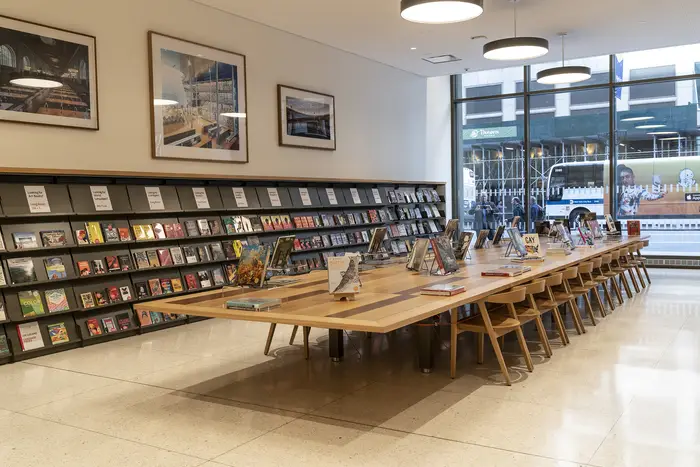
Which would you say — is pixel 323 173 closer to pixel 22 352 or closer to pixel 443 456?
pixel 22 352

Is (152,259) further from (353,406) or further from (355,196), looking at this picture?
(355,196)

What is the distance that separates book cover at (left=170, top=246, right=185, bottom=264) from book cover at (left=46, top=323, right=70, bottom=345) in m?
1.39

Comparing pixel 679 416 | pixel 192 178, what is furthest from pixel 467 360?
pixel 192 178

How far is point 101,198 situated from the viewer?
6.43 m

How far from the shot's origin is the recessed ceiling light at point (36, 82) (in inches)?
226

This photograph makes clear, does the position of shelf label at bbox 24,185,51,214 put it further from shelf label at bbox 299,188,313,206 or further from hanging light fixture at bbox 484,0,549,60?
hanging light fixture at bbox 484,0,549,60

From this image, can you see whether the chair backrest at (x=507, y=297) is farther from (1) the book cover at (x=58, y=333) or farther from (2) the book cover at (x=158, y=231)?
(1) the book cover at (x=58, y=333)

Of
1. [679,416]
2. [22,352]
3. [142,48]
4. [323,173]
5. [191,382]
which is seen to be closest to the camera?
[679,416]

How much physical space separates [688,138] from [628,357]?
26.3ft

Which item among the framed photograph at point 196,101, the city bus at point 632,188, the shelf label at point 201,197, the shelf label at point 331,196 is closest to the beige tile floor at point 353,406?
the shelf label at point 201,197

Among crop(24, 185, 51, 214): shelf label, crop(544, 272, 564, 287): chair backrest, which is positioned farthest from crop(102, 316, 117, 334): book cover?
crop(544, 272, 564, 287): chair backrest

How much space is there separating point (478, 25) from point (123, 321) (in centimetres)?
597

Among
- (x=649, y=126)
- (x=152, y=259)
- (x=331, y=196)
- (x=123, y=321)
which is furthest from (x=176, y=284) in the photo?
(x=649, y=126)

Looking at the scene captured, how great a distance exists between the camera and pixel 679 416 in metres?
3.75
